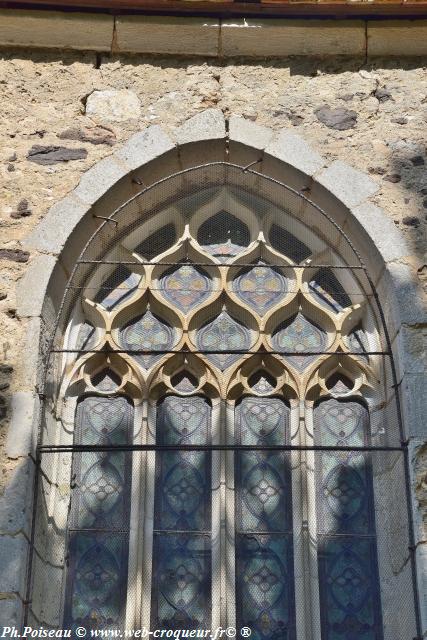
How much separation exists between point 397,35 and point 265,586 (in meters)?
3.04

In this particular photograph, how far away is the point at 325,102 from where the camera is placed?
17.7 ft

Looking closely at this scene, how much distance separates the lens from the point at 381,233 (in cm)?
503

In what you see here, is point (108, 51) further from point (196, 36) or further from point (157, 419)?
point (157, 419)

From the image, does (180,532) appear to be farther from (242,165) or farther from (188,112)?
(188,112)

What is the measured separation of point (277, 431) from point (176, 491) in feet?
1.95

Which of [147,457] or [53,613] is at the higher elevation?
[147,457]

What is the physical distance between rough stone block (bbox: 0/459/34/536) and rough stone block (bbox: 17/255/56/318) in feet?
2.51

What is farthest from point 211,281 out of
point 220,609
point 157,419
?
point 220,609

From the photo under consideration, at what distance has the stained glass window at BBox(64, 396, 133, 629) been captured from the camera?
4555 millimetres

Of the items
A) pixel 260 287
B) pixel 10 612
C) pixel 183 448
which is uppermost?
pixel 260 287

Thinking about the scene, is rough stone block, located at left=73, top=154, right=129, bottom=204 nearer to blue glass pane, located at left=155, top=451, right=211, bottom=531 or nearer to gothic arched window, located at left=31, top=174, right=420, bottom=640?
gothic arched window, located at left=31, top=174, right=420, bottom=640

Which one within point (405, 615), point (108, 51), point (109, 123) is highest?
point (108, 51)

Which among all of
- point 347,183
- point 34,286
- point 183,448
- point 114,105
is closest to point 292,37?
point 347,183

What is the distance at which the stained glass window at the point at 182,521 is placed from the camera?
4.55m
